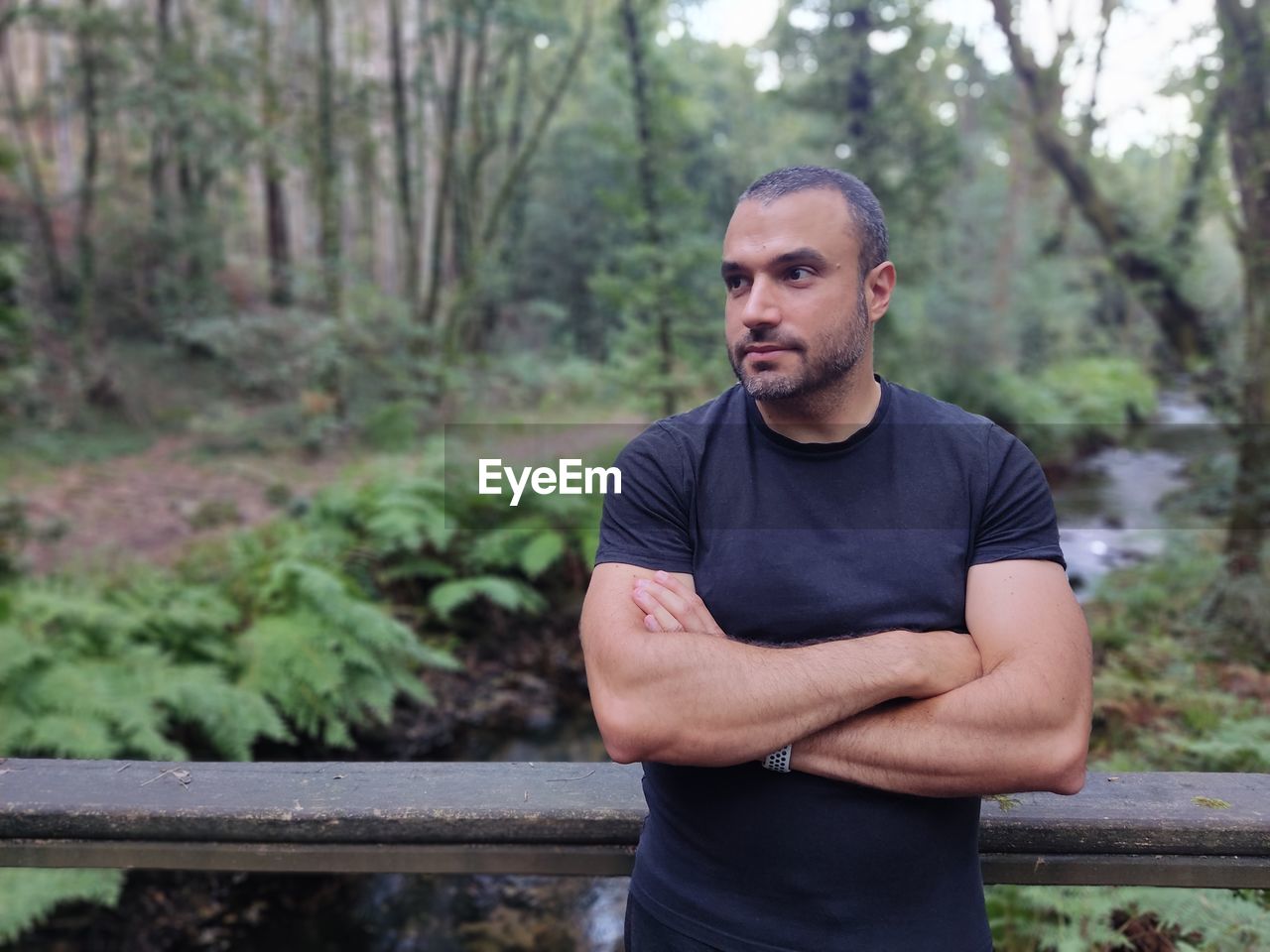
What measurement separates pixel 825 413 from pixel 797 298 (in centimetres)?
24

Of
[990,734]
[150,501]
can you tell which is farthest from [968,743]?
[150,501]

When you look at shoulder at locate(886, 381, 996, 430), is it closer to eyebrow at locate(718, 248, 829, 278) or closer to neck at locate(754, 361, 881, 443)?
neck at locate(754, 361, 881, 443)

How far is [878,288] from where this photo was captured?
6.49 feet

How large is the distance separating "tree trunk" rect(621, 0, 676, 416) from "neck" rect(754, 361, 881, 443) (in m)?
7.13

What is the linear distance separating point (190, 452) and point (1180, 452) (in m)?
15.4

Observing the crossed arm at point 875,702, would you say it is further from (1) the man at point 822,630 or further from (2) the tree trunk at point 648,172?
(2) the tree trunk at point 648,172

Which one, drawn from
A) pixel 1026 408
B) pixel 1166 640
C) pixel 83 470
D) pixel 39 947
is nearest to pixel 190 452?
pixel 83 470

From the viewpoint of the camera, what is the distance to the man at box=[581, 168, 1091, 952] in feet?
5.11

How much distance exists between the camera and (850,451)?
5.91 ft

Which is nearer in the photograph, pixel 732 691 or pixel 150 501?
pixel 732 691

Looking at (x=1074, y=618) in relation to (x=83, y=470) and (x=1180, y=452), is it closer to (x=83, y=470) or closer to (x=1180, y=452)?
(x=83, y=470)

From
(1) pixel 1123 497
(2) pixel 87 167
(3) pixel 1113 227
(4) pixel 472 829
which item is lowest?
(1) pixel 1123 497

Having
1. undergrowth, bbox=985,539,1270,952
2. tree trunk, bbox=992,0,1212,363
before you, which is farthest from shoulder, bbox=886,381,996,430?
tree trunk, bbox=992,0,1212,363

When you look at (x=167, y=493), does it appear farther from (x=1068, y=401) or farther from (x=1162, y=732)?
(x=1068, y=401)
